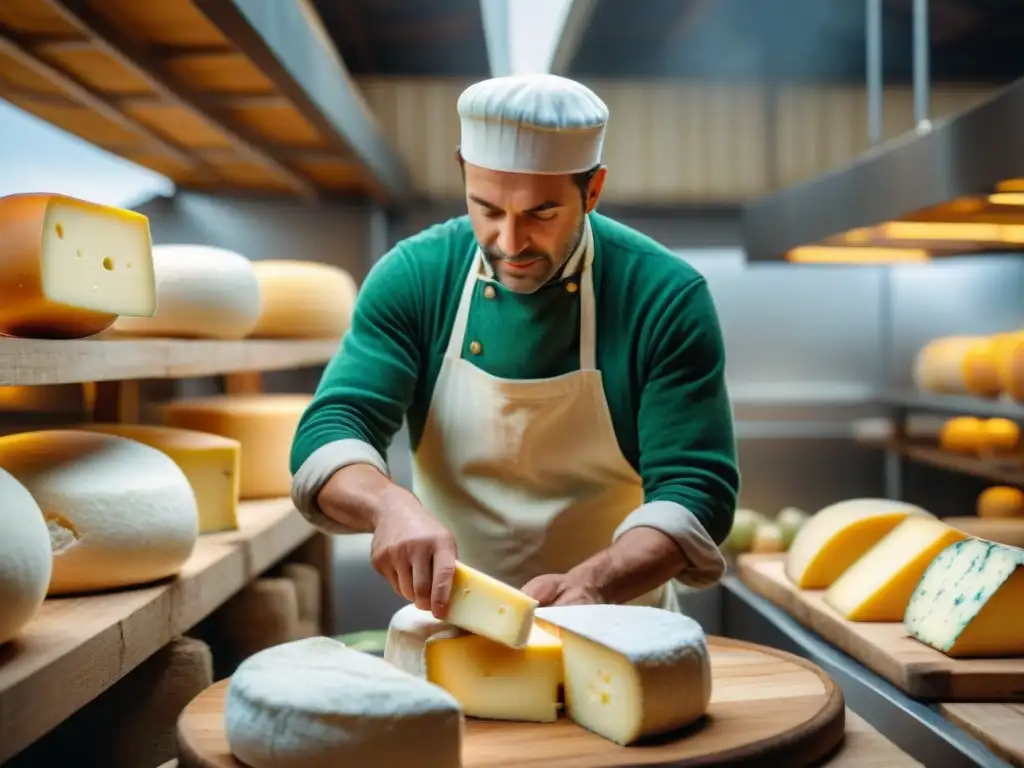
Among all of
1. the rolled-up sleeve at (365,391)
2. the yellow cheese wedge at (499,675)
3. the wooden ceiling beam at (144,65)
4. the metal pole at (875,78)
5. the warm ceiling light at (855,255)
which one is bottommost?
the yellow cheese wedge at (499,675)

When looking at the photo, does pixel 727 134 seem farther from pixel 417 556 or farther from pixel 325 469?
pixel 417 556

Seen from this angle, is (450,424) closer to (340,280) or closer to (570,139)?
(570,139)

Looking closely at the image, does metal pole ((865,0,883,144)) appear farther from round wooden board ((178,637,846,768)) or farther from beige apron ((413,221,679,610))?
round wooden board ((178,637,846,768))

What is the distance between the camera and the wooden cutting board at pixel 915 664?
160 centimetres

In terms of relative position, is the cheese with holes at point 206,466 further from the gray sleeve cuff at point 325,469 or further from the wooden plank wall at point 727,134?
the wooden plank wall at point 727,134

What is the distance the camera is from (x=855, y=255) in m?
3.37

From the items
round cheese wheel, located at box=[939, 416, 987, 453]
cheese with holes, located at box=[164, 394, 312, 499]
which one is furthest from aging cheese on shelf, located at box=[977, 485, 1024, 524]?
cheese with holes, located at box=[164, 394, 312, 499]

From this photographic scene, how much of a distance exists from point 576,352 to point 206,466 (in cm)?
84

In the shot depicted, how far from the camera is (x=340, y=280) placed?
11.2 ft

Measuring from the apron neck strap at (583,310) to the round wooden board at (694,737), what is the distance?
1.72 feet

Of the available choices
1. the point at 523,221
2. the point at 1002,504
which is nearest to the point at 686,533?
the point at 523,221

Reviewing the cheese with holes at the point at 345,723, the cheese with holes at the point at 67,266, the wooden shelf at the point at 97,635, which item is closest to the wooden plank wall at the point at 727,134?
the wooden shelf at the point at 97,635

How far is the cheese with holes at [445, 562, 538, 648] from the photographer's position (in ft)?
4.26

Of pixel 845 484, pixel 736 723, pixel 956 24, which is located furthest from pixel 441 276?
pixel 845 484
